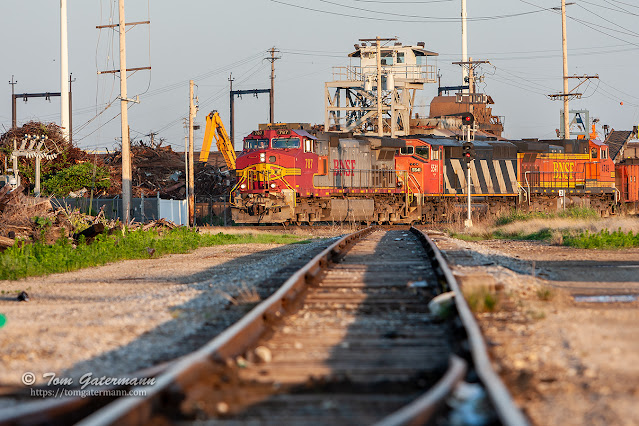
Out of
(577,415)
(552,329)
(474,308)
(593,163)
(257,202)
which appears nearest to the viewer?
(577,415)

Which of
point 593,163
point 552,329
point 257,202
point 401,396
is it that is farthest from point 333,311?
point 593,163

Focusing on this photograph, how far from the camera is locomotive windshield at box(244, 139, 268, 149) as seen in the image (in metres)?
27.2

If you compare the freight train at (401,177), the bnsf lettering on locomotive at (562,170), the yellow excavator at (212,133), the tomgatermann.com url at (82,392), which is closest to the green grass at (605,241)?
the freight train at (401,177)

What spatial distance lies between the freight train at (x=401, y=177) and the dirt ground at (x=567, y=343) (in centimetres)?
1718

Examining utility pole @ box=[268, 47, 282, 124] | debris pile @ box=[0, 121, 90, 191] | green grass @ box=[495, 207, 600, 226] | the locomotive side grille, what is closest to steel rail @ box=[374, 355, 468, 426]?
green grass @ box=[495, 207, 600, 226]

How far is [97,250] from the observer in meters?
15.2

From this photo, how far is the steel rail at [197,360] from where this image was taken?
120 inches

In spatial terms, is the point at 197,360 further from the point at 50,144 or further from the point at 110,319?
the point at 50,144

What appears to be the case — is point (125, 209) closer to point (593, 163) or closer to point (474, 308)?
point (474, 308)

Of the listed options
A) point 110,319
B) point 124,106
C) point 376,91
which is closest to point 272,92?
point 376,91

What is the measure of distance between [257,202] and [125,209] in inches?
191

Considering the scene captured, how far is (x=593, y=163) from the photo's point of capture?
35.0 m

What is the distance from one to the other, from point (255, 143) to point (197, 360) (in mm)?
23820

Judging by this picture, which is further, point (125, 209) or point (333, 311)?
point (125, 209)
